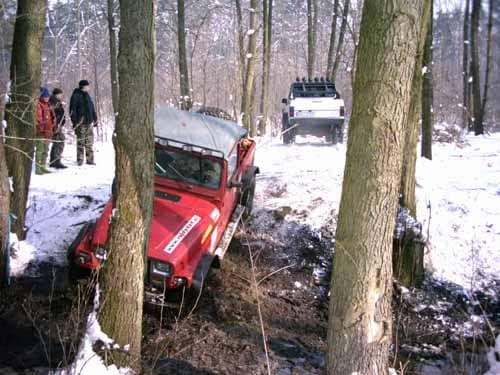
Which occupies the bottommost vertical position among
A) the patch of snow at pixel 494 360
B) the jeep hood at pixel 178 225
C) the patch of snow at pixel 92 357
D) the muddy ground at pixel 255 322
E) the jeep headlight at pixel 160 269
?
the muddy ground at pixel 255 322

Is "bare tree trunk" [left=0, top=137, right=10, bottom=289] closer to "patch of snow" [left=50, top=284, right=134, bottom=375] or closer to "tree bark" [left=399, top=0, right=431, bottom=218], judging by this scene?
"patch of snow" [left=50, top=284, right=134, bottom=375]

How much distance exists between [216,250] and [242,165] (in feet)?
6.36

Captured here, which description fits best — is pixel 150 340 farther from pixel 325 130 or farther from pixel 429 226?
pixel 325 130

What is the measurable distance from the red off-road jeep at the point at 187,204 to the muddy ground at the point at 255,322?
442 mm

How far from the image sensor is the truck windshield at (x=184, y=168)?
6.69 metres

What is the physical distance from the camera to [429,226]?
805 cm

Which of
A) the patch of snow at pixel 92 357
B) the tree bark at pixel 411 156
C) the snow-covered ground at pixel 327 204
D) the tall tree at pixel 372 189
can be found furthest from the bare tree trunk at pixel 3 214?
the tree bark at pixel 411 156

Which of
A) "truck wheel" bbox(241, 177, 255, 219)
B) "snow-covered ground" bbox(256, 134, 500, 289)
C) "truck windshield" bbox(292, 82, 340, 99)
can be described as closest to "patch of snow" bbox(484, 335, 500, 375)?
"snow-covered ground" bbox(256, 134, 500, 289)

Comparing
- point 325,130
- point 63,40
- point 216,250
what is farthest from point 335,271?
point 63,40

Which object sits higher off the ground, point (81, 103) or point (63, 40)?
point (63, 40)

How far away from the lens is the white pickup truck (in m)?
15.5

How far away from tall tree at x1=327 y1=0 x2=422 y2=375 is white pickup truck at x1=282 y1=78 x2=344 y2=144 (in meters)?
11.7

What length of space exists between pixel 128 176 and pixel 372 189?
210cm

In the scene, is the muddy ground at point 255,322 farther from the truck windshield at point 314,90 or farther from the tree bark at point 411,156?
the truck windshield at point 314,90
